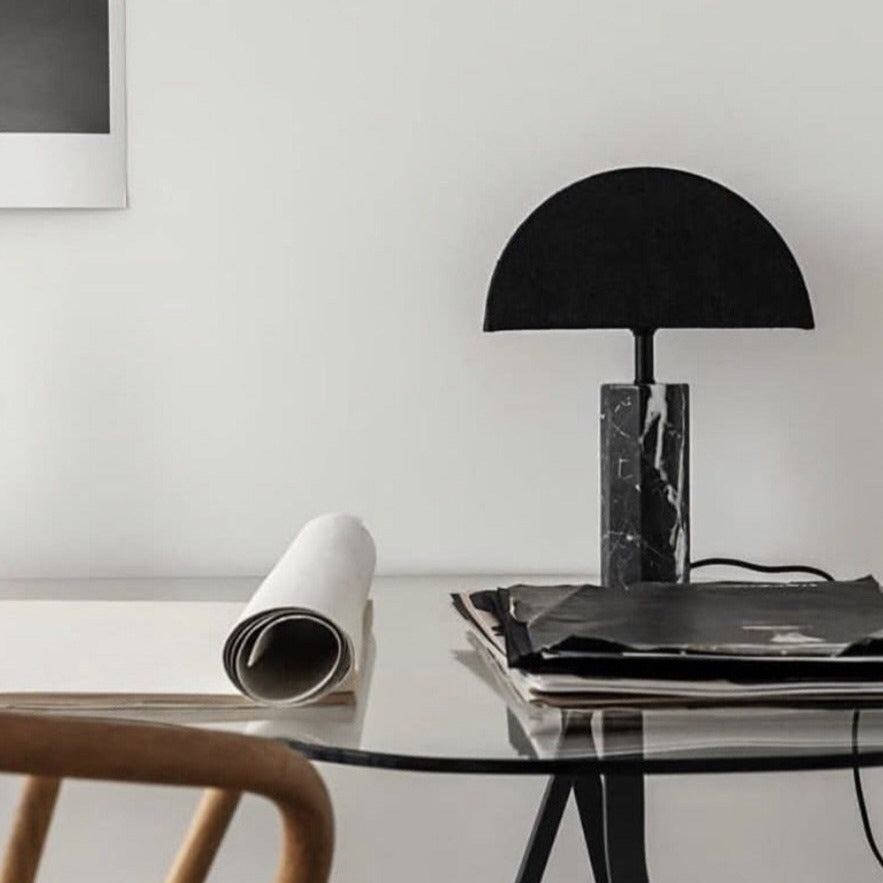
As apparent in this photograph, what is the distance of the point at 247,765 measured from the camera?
596mm

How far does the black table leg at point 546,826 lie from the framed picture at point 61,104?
70 cm

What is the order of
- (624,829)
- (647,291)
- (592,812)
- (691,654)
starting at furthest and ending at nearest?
(592,812) → (647,291) → (624,829) → (691,654)

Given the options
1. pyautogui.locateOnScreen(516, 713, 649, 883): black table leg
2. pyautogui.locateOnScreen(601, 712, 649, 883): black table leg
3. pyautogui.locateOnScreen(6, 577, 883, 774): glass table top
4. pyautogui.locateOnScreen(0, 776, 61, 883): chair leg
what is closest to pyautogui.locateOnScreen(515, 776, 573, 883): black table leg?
A: pyautogui.locateOnScreen(516, 713, 649, 883): black table leg

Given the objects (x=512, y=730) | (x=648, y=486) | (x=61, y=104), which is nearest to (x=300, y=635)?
(x=512, y=730)

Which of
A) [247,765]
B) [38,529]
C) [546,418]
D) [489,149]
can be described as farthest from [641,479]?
[247,765]

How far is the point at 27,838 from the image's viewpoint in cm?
67

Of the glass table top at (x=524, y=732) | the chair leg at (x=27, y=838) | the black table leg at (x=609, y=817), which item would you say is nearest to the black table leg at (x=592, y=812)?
the black table leg at (x=609, y=817)

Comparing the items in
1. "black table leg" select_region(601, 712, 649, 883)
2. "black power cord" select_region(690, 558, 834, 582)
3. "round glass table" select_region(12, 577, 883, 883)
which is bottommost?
"black table leg" select_region(601, 712, 649, 883)

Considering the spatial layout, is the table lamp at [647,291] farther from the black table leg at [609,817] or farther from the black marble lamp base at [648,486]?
the black table leg at [609,817]

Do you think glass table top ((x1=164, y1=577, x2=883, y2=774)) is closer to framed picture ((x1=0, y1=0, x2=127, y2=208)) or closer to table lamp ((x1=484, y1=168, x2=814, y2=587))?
table lamp ((x1=484, y1=168, x2=814, y2=587))

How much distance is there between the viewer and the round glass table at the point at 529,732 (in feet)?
2.74

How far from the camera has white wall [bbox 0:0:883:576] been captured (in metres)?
1.58

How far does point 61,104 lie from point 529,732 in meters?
0.92

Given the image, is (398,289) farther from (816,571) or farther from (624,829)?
(624,829)
